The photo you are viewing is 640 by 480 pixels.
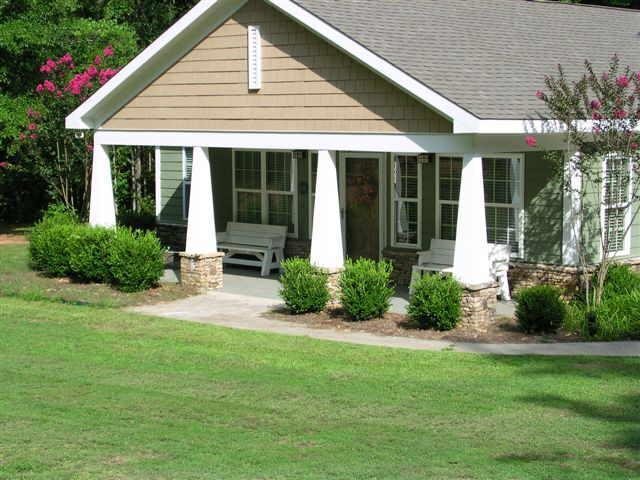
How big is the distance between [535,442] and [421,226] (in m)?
10.3

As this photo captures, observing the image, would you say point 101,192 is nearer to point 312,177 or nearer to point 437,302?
point 312,177

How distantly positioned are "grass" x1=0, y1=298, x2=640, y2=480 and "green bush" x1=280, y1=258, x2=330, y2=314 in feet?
5.97

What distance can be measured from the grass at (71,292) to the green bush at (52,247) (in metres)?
0.20

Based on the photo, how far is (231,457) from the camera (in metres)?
8.33

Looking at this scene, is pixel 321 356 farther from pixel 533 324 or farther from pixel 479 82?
pixel 479 82

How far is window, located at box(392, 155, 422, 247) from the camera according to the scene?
62.4ft

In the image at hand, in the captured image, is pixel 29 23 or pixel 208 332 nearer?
pixel 208 332

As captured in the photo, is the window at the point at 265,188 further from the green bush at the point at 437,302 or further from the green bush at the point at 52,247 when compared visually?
the green bush at the point at 437,302

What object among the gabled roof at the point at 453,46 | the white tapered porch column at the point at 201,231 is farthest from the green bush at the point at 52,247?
the white tapered porch column at the point at 201,231

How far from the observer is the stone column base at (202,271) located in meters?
18.5

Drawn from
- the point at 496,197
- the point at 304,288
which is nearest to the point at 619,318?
the point at 496,197

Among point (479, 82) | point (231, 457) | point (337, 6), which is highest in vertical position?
point (337, 6)

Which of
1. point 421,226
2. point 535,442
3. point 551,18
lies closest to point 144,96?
point 421,226

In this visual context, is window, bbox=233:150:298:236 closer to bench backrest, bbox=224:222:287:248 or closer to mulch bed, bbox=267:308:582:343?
bench backrest, bbox=224:222:287:248
